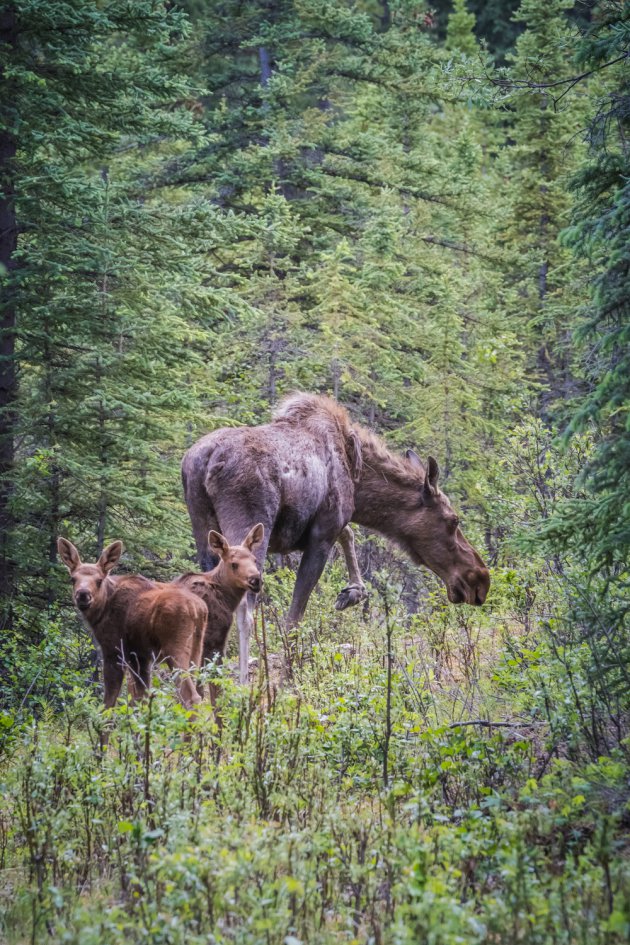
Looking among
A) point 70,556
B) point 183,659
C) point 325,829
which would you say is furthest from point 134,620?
point 325,829

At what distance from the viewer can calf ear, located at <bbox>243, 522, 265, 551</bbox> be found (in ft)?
27.0

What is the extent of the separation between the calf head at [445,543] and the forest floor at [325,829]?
12.5 ft

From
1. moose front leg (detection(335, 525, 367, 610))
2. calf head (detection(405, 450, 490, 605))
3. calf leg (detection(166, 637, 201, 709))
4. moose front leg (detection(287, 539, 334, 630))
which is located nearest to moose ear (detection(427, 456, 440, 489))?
calf head (detection(405, 450, 490, 605))

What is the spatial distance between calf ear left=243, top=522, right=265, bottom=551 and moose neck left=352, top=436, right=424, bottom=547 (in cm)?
266

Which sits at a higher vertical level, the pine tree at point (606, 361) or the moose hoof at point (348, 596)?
the pine tree at point (606, 361)

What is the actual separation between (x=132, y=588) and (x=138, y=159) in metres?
18.1

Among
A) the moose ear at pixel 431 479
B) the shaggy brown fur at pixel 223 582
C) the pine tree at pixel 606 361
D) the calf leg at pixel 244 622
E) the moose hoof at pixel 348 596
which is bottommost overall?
the moose hoof at pixel 348 596

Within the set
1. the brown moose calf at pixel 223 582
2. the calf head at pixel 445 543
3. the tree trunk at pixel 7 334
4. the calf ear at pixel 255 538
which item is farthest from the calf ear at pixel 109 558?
the calf head at pixel 445 543

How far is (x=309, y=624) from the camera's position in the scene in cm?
1052

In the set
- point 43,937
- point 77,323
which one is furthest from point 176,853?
point 77,323

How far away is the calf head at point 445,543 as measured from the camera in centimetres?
1089

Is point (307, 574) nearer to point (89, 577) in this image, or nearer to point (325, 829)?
point (89, 577)

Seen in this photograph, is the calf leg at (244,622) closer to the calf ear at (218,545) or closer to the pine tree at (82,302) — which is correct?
the calf ear at (218,545)

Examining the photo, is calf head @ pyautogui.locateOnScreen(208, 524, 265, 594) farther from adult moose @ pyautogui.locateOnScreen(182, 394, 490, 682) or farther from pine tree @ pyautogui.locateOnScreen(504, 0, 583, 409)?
pine tree @ pyautogui.locateOnScreen(504, 0, 583, 409)
